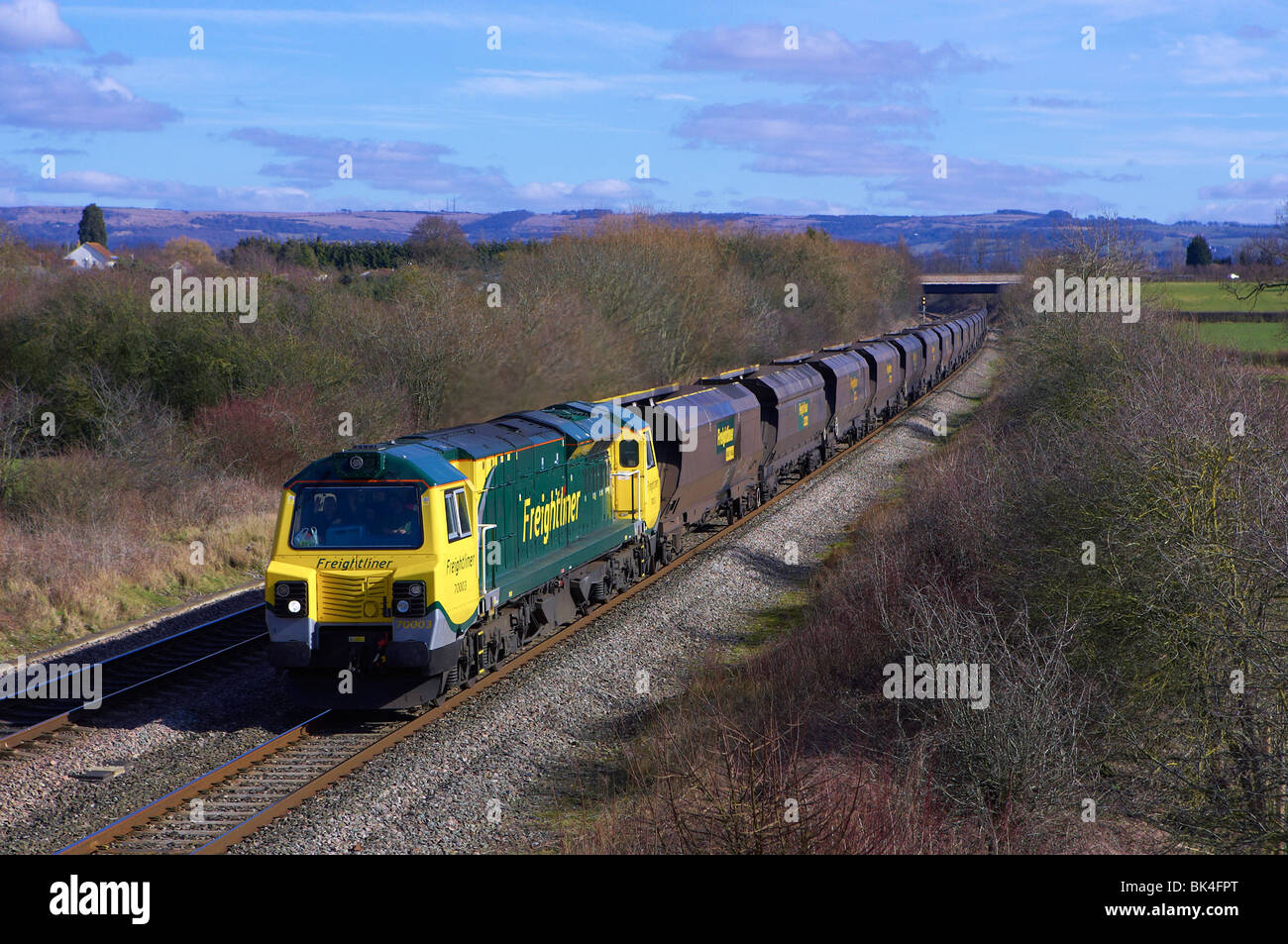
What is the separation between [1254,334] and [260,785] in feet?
229

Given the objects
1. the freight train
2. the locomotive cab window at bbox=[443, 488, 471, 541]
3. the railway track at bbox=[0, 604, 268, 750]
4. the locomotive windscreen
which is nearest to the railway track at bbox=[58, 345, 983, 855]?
the freight train

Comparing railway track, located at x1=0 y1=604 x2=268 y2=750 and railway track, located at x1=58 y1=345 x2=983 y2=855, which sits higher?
railway track, located at x1=0 y1=604 x2=268 y2=750

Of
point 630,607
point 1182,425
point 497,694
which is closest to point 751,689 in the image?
A: point 497,694

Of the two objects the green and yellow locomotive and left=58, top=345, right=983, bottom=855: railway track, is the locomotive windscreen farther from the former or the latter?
left=58, top=345, right=983, bottom=855: railway track

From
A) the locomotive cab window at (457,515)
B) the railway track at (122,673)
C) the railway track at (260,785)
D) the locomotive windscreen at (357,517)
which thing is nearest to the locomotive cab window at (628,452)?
the railway track at (260,785)

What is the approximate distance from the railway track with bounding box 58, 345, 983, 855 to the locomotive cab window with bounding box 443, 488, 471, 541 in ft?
7.67

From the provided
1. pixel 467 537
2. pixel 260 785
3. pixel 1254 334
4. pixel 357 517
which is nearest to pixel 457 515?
pixel 467 537

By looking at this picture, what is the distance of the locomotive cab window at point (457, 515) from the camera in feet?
42.1

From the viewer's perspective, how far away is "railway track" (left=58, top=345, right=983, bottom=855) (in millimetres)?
9875

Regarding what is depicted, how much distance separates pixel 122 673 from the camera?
49.8 feet

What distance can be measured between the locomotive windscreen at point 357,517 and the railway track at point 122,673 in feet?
11.7

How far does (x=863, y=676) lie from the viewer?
15094mm

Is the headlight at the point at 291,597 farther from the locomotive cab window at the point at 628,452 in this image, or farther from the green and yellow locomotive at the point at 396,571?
the locomotive cab window at the point at 628,452

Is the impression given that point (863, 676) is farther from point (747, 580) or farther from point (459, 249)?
point (459, 249)
